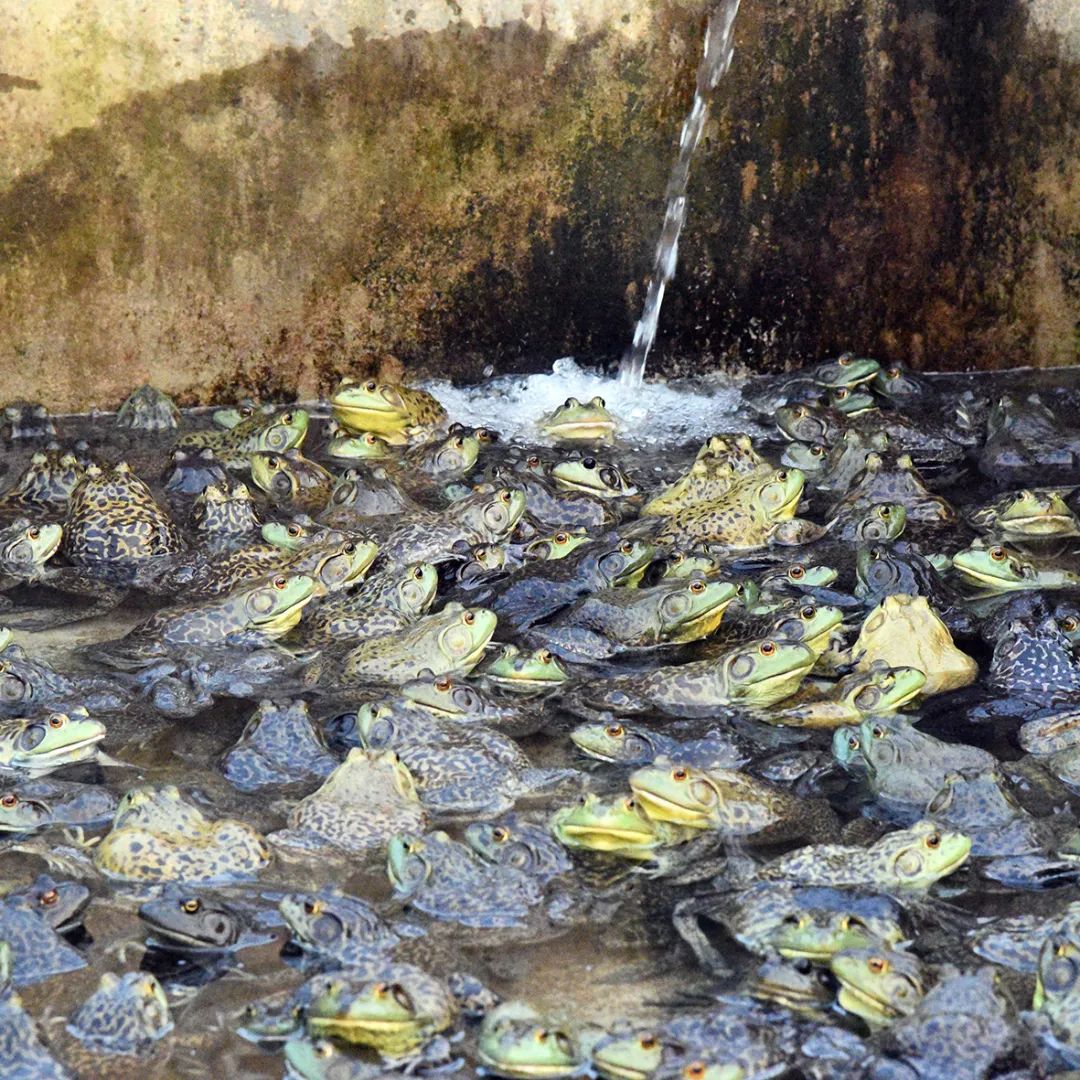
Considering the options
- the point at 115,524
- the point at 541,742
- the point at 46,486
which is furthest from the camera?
the point at 46,486

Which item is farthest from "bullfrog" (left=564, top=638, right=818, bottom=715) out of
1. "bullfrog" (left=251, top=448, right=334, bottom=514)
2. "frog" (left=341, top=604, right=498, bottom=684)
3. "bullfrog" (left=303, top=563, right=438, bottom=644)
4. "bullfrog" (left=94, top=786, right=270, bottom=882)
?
"bullfrog" (left=251, top=448, right=334, bottom=514)

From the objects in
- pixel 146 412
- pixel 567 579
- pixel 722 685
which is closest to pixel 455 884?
pixel 722 685

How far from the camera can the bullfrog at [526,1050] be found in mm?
3592

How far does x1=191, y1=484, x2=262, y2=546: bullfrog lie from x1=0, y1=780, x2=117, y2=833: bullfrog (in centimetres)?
207

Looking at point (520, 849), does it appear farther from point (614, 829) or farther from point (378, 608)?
point (378, 608)

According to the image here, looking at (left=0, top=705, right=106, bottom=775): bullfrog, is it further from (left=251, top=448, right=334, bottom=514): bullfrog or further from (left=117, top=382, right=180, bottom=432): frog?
(left=117, top=382, right=180, bottom=432): frog

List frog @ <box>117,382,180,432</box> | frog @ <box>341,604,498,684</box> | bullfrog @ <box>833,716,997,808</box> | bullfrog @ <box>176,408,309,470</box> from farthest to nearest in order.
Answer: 1. frog @ <box>117,382,180,432</box>
2. bullfrog @ <box>176,408,309,470</box>
3. frog @ <box>341,604,498,684</box>
4. bullfrog @ <box>833,716,997,808</box>

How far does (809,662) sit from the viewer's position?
5.43 metres

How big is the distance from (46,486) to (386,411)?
1632mm

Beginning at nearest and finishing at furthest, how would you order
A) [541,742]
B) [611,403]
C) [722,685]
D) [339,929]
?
[339,929] → [541,742] → [722,685] → [611,403]

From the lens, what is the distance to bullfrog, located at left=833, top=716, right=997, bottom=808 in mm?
4777

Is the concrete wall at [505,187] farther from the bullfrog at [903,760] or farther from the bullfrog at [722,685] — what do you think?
the bullfrog at [903,760]

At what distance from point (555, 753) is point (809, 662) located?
92cm

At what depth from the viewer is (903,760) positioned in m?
4.83
